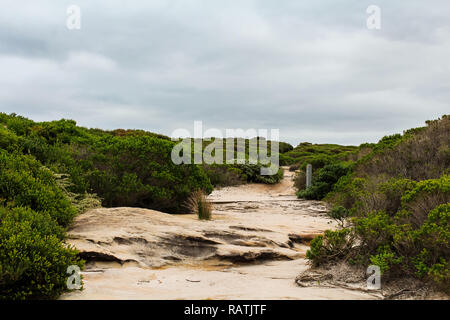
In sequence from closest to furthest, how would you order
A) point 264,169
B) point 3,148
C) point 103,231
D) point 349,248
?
1. point 349,248
2. point 103,231
3. point 3,148
4. point 264,169

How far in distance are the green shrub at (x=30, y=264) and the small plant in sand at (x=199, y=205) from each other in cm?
489

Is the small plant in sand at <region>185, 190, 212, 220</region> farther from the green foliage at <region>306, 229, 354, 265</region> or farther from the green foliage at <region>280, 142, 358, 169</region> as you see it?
the green foliage at <region>280, 142, 358, 169</region>

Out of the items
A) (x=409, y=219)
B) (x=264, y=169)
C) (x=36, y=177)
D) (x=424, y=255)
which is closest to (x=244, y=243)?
(x=409, y=219)

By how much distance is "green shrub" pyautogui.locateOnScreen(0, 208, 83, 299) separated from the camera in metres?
4.50

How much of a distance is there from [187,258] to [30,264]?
2.91m

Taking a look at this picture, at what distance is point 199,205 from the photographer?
1002 centimetres

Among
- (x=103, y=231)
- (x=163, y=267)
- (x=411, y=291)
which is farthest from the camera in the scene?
(x=103, y=231)

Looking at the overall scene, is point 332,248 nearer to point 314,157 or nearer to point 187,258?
point 187,258

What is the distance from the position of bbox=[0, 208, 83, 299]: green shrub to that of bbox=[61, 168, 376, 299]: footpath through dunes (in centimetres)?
28

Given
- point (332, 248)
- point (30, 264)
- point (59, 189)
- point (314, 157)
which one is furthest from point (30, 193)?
point (314, 157)

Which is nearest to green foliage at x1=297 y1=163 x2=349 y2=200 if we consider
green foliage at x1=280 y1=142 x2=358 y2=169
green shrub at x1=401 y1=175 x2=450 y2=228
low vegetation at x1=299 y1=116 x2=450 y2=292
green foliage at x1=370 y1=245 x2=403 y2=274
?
green foliage at x1=280 y1=142 x2=358 y2=169
